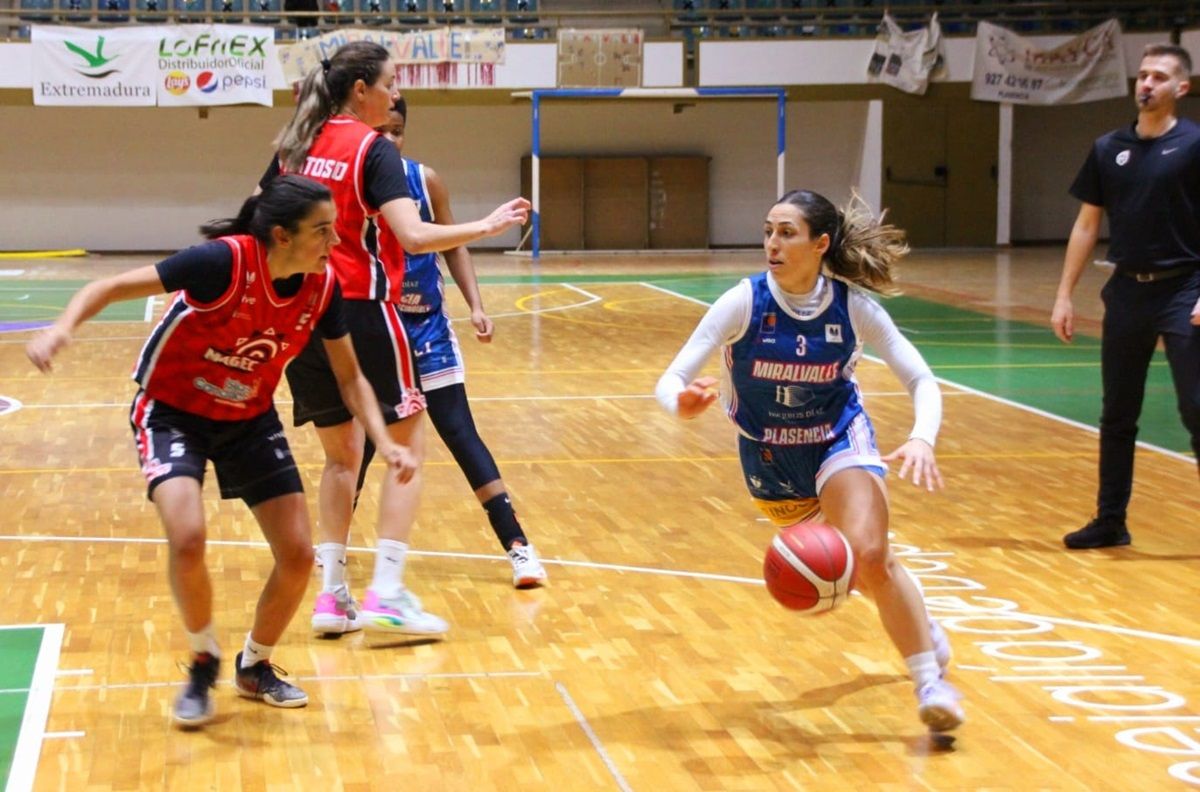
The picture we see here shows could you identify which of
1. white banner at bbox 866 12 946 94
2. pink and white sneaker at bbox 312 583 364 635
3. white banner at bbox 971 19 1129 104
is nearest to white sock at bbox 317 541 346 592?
pink and white sneaker at bbox 312 583 364 635

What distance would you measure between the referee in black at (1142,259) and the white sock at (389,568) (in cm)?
288

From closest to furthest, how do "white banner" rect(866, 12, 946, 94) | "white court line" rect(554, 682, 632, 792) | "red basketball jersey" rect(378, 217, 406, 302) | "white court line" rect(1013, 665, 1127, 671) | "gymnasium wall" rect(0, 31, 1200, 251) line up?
"white court line" rect(554, 682, 632, 792)
"white court line" rect(1013, 665, 1127, 671)
"red basketball jersey" rect(378, 217, 406, 302)
"white banner" rect(866, 12, 946, 94)
"gymnasium wall" rect(0, 31, 1200, 251)

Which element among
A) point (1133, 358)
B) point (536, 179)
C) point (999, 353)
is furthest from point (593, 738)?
point (536, 179)

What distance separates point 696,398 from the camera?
157 inches

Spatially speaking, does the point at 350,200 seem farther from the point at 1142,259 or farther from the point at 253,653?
the point at 1142,259

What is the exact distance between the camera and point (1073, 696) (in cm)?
446

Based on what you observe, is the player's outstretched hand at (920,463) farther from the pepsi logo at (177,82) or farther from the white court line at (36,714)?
the pepsi logo at (177,82)

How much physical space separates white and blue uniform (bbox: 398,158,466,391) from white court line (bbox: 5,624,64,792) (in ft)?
5.16

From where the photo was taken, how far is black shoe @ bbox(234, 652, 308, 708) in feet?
14.3

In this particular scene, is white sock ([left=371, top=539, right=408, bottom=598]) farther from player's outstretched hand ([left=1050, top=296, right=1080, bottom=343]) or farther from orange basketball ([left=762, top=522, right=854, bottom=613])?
player's outstretched hand ([left=1050, top=296, right=1080, bottom=343])

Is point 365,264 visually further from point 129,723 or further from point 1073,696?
point 1073,696

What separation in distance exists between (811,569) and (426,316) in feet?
7.44

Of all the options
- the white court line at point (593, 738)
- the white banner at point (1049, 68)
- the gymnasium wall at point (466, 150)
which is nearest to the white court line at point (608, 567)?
the white court line at point (593, 738)

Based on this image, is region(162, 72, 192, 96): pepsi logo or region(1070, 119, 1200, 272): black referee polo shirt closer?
region(1070, 119, 1200, 272): black referee polo shirt
